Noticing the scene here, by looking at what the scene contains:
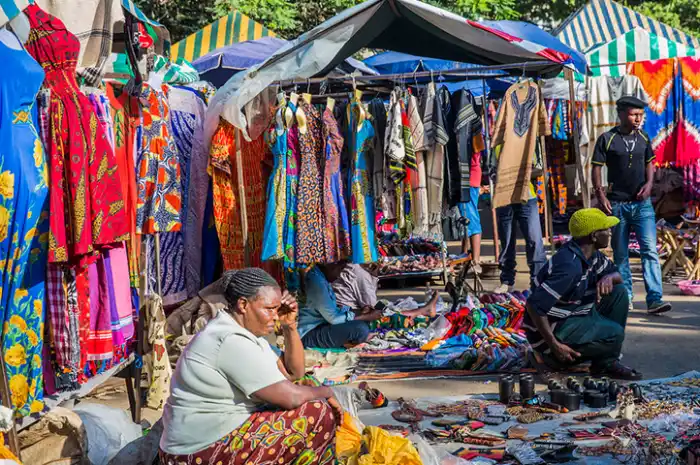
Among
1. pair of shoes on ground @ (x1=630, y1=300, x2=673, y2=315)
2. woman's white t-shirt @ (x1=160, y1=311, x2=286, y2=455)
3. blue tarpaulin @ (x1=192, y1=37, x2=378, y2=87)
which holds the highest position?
blue tarpaulin @ (x1=192, y1=37, x2=378, y2=87)

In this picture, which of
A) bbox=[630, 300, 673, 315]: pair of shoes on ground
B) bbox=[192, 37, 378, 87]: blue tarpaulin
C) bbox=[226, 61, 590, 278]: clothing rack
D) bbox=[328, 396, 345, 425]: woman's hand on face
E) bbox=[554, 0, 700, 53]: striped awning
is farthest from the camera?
bbox=[554, 0, 700, 53]: striped awning

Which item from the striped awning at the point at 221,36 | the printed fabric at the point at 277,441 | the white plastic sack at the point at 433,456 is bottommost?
Answer: the white plastic sack at the point at 433,456

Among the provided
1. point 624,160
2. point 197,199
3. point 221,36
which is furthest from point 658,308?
point 221,36

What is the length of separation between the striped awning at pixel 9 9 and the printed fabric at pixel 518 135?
4.37m

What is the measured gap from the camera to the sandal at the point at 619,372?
6.00 meters

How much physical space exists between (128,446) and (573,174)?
9380mm

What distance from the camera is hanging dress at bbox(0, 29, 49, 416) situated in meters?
3.81

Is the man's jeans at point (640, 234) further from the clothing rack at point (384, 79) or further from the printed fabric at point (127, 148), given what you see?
the printed fabric at point (127, 148)

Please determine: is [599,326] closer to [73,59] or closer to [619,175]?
[619,175]

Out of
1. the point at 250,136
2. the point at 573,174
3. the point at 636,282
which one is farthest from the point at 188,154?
the point at 573,174

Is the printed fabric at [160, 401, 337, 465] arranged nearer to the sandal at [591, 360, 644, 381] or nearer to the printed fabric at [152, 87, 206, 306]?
the sandal at [591, 360, 644, 381]

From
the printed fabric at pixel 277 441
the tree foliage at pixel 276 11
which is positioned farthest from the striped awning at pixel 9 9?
the tree foliage at pixel 276 11

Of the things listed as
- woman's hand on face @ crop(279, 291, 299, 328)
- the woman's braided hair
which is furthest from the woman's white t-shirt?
woman's hand on face @ crop(279, 291, 299, 328)

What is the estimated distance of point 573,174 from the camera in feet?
40.5
